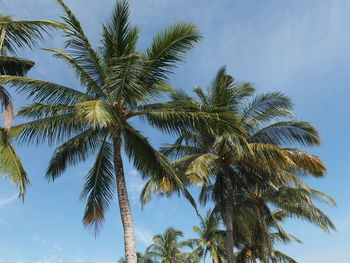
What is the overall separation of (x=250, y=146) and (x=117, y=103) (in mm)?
6633

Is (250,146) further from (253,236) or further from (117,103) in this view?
(253,236)

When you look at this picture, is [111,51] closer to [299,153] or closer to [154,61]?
[154,61]

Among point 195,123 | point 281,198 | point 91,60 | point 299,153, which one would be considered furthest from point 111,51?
point 281,198

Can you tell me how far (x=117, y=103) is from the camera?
986cm

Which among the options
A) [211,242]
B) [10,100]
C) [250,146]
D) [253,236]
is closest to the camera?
[10,100]

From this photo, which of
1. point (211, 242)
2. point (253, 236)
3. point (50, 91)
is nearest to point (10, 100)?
point (50, 91)

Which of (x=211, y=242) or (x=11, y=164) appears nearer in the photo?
(x=11, y=164)

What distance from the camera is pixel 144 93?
10.2 m

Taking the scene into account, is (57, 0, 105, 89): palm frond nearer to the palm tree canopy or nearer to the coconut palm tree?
the palm tree canopy

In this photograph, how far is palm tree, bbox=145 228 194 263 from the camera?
36.9 meters

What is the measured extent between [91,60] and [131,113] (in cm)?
195

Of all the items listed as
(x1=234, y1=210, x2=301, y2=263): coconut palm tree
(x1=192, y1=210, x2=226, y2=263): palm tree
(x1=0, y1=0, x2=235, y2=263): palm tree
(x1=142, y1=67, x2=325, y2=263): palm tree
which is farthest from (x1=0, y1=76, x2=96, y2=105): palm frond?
(x1=192, y1=210, x2=226, y2=263): palm tree

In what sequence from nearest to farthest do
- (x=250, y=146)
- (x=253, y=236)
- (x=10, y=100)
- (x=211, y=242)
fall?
1. (x=10, y=100)
2. (x=250, y=146)
3. (x=253, y=236)
4. (x=211, y=242)

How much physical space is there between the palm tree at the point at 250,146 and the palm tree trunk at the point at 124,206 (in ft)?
14.4
